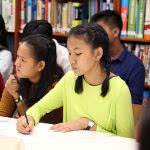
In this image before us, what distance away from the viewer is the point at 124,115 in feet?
4.37

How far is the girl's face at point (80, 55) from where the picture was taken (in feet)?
4.55

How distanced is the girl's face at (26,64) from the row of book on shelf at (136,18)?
99 cm

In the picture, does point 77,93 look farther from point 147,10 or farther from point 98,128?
point 147,10

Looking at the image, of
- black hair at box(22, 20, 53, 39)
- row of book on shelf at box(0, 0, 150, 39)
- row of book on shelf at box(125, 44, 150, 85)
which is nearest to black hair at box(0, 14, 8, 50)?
row of book on shelf at box(0, 0, 150, 39)

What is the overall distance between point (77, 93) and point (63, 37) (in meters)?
1.51

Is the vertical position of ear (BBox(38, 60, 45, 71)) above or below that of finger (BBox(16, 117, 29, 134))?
above

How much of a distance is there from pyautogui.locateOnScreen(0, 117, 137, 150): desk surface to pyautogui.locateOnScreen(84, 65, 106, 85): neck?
288 millimetres

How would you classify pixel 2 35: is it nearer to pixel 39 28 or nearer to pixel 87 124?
pixel 39 28

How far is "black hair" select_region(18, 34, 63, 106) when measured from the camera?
1.72 m

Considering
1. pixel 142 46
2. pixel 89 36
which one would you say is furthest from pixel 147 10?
pixel 89 36

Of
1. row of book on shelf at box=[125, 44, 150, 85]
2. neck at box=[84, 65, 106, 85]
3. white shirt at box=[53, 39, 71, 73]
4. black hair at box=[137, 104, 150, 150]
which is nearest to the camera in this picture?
black hair at box=[137, 104, 150, 150]

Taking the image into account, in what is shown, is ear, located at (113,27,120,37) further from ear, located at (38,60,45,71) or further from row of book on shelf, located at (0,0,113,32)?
ear, located at (38,60,45,71)

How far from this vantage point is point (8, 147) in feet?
2.87

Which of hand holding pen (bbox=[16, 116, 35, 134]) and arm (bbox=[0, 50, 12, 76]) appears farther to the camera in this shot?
arm (bbox=[0, 50, 12, 76])
